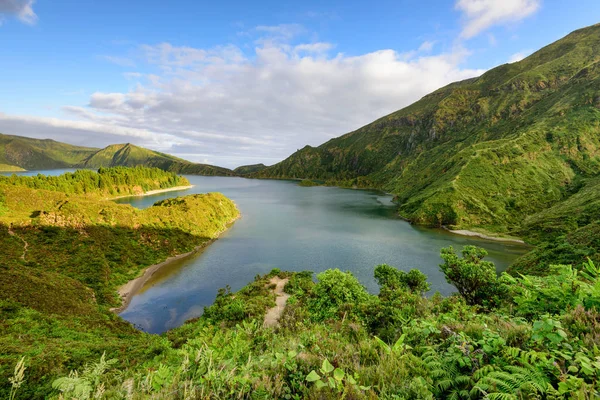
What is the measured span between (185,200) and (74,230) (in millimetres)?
33300

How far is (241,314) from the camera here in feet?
82.4

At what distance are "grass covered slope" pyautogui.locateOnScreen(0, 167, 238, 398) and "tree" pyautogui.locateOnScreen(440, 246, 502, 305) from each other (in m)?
30.5

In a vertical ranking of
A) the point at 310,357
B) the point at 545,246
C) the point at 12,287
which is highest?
the point at 310,357

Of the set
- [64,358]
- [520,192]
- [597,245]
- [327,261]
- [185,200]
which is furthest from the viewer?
[520,192]

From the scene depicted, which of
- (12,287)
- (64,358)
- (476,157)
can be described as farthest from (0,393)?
(476,157)

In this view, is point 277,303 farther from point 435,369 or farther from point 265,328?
point 435,369

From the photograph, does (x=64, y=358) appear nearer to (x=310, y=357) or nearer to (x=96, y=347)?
(x=96, y=347)

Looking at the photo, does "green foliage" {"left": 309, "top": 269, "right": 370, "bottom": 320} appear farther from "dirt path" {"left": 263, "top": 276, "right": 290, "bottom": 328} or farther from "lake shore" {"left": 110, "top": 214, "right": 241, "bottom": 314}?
"lake shore" {"left": 110, "top": 214, "right": 241, "bottom": 314}

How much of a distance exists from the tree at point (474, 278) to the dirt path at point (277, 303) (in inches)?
806

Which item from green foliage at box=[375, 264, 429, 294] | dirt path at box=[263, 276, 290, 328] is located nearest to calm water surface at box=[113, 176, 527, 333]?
green foliage at box=[375, 264, 429, 294]

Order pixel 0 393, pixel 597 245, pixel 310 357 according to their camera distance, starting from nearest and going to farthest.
→ pixel 310 357 → pixel 0 393 → pixel 597 245

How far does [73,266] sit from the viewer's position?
134ft

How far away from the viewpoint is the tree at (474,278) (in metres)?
25.8

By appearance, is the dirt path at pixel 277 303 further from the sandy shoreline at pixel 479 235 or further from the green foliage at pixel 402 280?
the sandy shoreline at pixel 479 235
